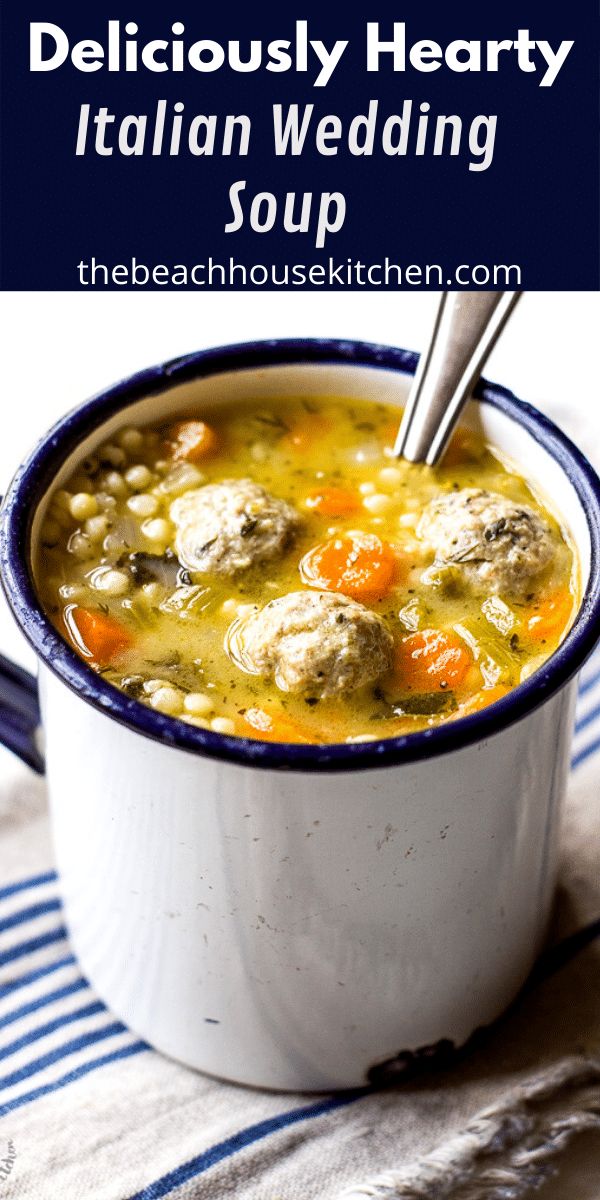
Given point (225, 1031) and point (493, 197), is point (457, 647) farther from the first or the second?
point (493, 197)

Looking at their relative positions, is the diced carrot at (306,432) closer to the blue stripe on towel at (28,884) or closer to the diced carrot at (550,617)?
the diced carrot at (550,617)

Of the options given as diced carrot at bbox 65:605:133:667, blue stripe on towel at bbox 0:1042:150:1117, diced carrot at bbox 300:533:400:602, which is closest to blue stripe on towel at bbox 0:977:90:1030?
blue stripe on towel at bbox 0:1042:150:1117

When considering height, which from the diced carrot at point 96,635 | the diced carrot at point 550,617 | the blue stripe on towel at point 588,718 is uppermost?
the diced carrot at point 550,617

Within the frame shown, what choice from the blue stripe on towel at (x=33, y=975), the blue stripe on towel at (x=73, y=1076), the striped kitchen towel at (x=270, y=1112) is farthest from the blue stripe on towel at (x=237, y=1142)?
the blue stripe on towel at (x=33, y=975)

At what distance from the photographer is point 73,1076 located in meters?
2.66

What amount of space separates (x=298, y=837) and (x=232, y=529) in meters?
0.56

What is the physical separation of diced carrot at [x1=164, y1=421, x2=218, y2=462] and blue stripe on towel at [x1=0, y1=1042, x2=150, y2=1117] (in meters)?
1.08

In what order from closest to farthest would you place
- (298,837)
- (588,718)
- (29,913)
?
(298,837)
(29,913)
(588,718)

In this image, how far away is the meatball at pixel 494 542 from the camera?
2398 millimetres

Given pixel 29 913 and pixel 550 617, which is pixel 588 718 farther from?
pixel 29 913

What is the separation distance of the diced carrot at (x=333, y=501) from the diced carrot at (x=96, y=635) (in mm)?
438

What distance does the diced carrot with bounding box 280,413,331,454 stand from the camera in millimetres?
2686

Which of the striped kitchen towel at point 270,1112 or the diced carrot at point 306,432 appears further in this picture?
the diced carrot at point 306,432

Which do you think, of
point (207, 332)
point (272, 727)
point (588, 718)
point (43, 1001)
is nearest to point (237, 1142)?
point (43, 1001)
